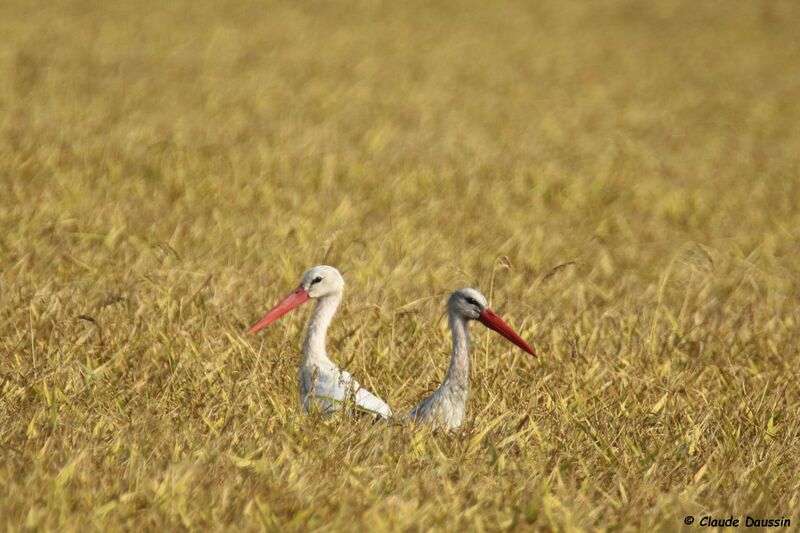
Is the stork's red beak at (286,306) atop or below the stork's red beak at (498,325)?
below

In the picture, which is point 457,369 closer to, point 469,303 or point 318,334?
point 469,303

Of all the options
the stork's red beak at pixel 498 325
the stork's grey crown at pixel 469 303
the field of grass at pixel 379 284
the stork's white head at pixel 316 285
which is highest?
the stork's grey crown at pixel 469 303

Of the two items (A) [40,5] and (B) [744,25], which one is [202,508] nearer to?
(A) [40,5]

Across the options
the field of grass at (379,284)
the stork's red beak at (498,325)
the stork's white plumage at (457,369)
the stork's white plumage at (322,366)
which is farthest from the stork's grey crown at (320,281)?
the stork's red beak at (498,325)

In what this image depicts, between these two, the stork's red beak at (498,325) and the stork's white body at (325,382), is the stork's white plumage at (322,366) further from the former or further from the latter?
the stork's red beak at (498,325)

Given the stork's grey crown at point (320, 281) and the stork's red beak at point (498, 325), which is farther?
the stork's grey crown at point (320, 281)

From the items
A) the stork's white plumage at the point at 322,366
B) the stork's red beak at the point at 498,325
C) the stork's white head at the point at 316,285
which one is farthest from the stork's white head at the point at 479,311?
the stork's white head at the point at 316,285

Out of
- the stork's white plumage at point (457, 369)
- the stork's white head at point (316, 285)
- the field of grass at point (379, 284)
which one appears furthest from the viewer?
the stork's white head at point (316, 285)

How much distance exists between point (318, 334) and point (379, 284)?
1.48 m

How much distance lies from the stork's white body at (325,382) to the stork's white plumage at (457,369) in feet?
0.58

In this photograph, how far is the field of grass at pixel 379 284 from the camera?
12.0ft

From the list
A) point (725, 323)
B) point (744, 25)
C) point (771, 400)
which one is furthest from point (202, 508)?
point (744, 25)

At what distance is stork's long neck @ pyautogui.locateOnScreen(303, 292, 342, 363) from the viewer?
4719mm

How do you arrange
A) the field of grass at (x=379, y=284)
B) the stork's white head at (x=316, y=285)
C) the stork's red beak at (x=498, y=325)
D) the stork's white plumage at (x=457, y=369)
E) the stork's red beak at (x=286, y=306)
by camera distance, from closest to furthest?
the field of grass at (x=379, y=284) → the stork's white plumage at (x=457, y=369) → the stork's red beak at (x=498, y=325) → the stork's red beak at (x=286, y=306) → the stork's white head at (x=316, y=285)
